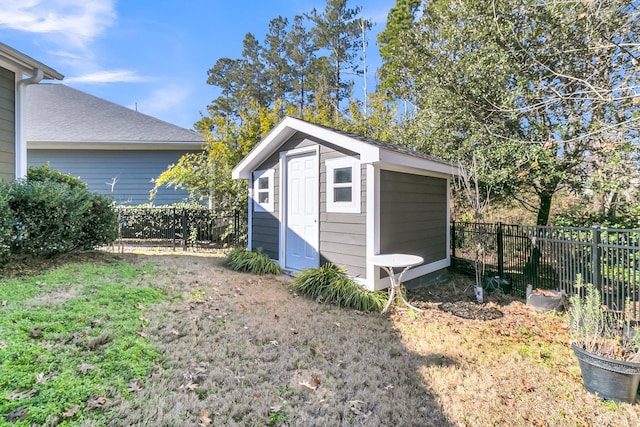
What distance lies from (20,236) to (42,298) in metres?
1.99

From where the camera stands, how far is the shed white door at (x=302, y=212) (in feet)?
20.8

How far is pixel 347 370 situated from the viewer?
10.0 feet

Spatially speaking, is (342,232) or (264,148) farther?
(264,148)

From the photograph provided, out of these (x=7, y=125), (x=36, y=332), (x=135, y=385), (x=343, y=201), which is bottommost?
(x=135, y=385)

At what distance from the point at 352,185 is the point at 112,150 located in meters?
10.5

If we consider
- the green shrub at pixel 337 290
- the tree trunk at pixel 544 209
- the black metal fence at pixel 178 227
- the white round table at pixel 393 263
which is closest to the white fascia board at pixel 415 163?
the white round table at pixel 393 263

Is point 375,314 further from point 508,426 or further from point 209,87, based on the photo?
point 209,87

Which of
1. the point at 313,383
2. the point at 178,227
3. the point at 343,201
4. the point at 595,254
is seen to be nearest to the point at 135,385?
the point at 313,383

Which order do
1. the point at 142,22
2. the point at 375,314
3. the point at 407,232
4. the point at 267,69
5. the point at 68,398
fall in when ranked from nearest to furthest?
the point at 68,398
the point at 375,314
the point at 407,232
the point at 142,22
the point at 267,69

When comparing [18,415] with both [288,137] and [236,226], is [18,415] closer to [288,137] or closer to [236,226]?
[288,137]

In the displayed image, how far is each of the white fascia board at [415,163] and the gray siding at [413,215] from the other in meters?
0.22

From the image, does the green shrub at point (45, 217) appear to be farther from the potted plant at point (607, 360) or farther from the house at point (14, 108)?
the potted plant at point (607, 360)

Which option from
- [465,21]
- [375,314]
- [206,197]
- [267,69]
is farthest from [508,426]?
[267,69]

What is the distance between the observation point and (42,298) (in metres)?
3.66
